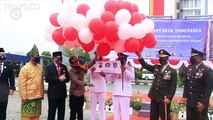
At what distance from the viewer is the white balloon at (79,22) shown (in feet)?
21.2

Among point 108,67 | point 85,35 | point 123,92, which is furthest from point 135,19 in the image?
point 123,92

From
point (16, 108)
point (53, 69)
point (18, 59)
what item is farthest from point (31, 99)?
point (18, 59)

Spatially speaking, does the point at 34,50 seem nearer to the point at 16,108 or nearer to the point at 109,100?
the point at 109,100

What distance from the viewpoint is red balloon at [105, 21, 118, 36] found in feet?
20.6

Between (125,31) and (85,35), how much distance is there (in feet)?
2.16

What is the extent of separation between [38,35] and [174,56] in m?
22.9

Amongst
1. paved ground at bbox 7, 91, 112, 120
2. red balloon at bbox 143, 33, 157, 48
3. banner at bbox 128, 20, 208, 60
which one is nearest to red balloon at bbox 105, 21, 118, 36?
red balloon at bbox 143, 33, 157, 48

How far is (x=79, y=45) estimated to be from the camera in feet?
23.0

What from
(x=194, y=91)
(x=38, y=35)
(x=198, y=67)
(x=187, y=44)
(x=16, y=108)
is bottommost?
(x=16, y=108)

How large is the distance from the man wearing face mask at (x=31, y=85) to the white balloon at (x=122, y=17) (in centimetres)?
168

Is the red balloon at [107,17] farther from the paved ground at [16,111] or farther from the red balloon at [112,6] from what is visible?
the paved ground at [16,111]

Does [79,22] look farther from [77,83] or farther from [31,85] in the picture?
[31,85]

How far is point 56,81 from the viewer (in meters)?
7.11

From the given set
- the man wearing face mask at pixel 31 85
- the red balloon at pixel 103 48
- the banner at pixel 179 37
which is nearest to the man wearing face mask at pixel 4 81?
the man wearing face mask at pixel 31 85
